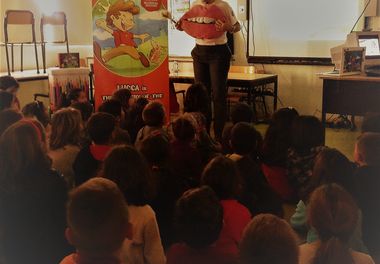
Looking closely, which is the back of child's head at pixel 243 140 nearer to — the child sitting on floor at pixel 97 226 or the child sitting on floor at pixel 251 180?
the child sitting on floor at pixel 251 180

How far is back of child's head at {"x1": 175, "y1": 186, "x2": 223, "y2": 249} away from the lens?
1.40 meters

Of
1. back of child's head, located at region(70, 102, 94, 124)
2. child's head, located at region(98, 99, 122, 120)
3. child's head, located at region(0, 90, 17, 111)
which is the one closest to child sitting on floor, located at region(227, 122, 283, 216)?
child's head, located at region(98, 99, 122, 120)

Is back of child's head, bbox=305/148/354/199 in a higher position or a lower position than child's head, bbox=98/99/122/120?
lower

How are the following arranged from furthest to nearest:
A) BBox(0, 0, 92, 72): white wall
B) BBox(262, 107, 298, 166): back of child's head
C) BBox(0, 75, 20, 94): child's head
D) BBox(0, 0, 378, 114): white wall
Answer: BBox(0, 0, 92, 72): white wall < BBox(0, 0, 378, 114): white wall < BBox(0, 75, 20, 94): child's head < BBox(262, 107, 298, 166): back of child's head

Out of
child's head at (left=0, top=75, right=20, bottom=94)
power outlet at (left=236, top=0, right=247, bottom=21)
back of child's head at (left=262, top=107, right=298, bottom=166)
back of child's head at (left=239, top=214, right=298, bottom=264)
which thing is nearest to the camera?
back of child's head at (left=239, top=214, right=298, bottom=264)

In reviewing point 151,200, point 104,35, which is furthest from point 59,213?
point 104,35

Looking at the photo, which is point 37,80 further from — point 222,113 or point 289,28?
point 289,28

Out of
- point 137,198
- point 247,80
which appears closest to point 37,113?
point 137,198

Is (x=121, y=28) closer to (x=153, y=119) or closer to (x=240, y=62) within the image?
(x=153, y=119)

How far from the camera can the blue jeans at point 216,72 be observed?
13.0 ft

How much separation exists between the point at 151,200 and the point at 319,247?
75cm

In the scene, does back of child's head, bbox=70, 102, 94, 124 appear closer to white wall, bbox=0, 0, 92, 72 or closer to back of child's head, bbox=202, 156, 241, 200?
back of child's head, bbox=202, 156, 241, 200

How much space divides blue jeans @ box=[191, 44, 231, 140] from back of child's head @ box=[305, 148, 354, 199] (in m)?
1.91

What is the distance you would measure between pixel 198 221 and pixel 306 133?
1363mm
